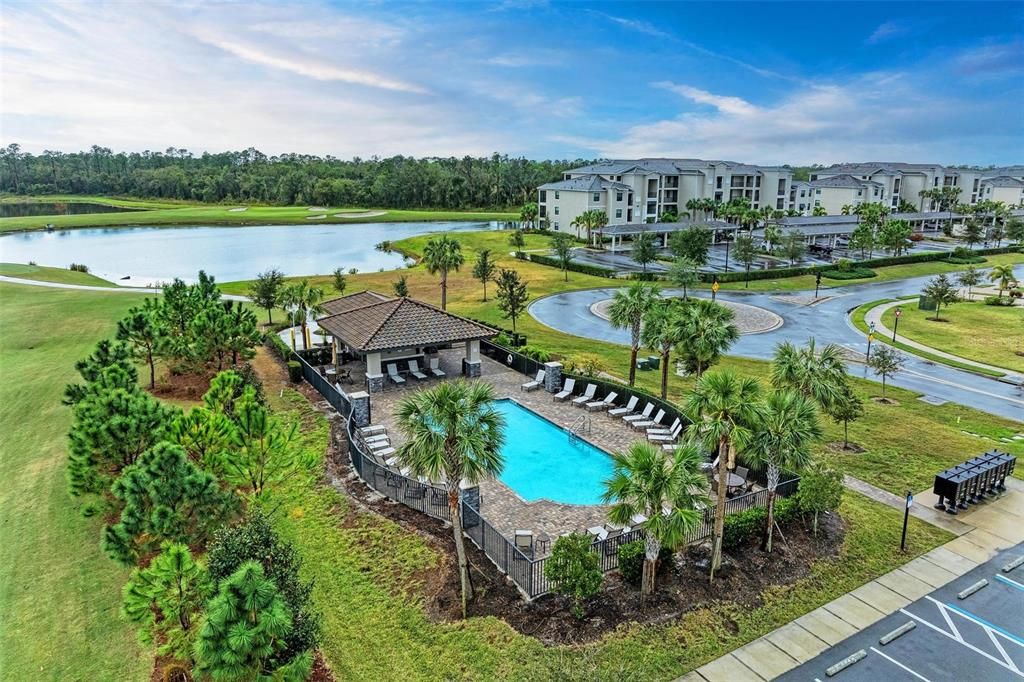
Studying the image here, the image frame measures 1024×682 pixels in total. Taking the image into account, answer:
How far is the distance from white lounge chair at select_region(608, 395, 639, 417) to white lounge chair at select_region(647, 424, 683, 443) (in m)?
2.27

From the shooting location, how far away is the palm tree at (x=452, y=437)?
43.8 feet

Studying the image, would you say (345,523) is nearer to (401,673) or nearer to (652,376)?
(401,673)

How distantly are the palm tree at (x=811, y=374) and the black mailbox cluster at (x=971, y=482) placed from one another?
13.0 ft

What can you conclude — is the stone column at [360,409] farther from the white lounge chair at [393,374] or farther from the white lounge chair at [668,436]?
the white lounge chair at [668,436]

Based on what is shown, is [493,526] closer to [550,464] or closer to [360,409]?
[550,464]

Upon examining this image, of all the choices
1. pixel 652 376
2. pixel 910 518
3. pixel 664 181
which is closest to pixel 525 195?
pixel 664 181

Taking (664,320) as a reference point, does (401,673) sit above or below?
below

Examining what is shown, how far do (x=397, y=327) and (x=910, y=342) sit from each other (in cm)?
3414

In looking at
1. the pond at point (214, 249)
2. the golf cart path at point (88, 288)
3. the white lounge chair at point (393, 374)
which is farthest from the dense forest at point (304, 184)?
the white lounge chair at point (393, 374)

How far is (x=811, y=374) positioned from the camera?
62.3 ft

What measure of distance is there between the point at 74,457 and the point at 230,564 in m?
7.53

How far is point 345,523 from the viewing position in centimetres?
1778

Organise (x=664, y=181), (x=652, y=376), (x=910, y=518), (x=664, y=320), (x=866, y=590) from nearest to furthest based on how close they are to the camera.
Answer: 1. (x=866, y=590)
2. (x=910, y=518)
3. (x=664, y=320)
4. (x=652, y=376)
5. (x=664, y=181)

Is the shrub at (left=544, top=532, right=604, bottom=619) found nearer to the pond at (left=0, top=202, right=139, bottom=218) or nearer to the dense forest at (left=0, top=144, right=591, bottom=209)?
the dense forest at (left=0, top=144, right=591, bottom=209)
